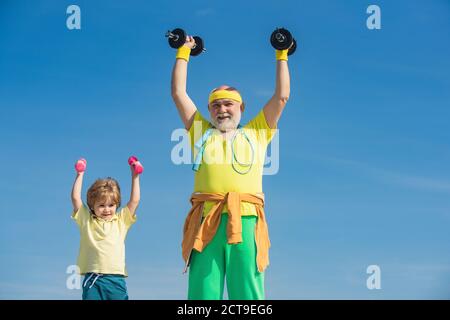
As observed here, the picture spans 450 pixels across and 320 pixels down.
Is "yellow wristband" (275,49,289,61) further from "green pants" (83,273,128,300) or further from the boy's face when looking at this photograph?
"green pants" (83,273,128,300)

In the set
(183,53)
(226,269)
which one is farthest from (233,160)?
(183,53)

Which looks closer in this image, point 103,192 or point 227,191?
point 227,191

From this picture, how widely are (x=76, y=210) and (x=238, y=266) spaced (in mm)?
1907

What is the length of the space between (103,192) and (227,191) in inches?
58.7

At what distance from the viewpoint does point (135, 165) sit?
6.57 metres

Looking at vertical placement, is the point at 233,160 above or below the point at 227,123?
below

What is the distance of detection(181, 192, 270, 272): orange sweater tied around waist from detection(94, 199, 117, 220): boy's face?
1078 millimetres

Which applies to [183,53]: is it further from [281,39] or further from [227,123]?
[281,39]

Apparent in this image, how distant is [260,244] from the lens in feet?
18.9

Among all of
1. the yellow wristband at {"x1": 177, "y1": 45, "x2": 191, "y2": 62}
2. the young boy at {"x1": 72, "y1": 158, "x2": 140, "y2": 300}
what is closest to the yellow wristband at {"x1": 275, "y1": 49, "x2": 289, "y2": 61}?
the yellow wristband at {"x1": 177, "y1": 45, "x2": 191, "y2": 62}
